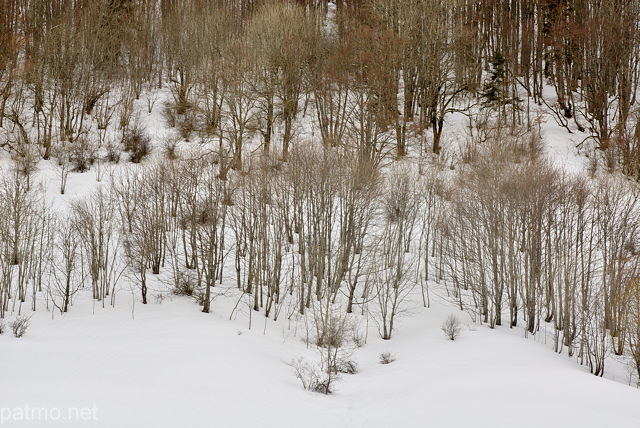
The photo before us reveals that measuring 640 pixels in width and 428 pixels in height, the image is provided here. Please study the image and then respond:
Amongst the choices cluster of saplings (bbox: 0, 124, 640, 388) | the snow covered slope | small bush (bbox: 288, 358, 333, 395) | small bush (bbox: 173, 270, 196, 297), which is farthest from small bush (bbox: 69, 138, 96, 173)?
small bush (bbox: 288, 358, 333, 395)

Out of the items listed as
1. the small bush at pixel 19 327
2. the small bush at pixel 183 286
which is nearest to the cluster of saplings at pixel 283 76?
the small bush at pixel 183 286

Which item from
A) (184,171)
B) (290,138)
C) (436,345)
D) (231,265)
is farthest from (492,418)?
(290,138)

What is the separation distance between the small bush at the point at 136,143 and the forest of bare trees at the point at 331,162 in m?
0.18

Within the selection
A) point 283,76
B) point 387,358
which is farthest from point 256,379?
point 283,76

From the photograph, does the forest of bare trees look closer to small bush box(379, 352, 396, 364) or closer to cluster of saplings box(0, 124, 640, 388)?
cluster of saplings box(0, 124, 640, 388)

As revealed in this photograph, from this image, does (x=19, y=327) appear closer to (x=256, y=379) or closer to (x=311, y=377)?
(x=256, y=379)

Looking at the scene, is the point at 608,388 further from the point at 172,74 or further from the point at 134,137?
the point at 172,74

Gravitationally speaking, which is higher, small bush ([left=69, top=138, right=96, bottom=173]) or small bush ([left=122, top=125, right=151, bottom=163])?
small bush ([left=122, top=125, right=151, bottom=163])

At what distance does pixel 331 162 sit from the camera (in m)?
21.1

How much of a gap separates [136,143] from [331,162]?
1356 cm

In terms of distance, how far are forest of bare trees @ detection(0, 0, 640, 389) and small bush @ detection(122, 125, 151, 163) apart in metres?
0.18

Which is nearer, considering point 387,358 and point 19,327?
point 19,327

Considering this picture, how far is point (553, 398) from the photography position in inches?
435

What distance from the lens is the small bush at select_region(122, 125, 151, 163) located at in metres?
27.5
